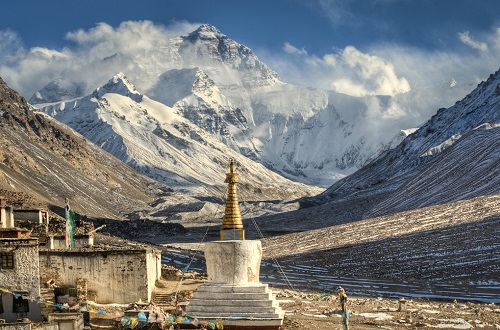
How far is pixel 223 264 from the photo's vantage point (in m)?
27.8

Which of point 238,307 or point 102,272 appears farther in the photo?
point 102,272

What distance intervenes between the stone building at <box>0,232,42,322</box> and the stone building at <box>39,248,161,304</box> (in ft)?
15.6

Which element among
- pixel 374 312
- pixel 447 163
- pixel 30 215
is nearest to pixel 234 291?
pixel 374 312

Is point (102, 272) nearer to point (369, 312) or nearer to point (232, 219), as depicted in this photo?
point (232, 219)

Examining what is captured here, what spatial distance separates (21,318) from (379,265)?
44094 millimetres

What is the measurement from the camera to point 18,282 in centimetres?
2877

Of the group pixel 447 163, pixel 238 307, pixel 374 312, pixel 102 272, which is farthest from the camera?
pixel 447 163

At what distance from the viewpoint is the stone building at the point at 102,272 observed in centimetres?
3384

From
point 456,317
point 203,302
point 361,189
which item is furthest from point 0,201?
point 361,189

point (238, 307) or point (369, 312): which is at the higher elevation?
point (238, 307)

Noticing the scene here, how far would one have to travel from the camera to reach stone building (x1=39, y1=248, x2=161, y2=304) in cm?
3384

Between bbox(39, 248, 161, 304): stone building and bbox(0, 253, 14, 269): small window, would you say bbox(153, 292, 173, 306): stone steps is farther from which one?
bbox(0, 253, 14, 269): small window

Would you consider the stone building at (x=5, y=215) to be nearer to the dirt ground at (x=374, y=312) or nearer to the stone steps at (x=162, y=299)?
the dirt ground at (x=374, y=312)

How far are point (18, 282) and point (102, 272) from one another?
18.9 feet
